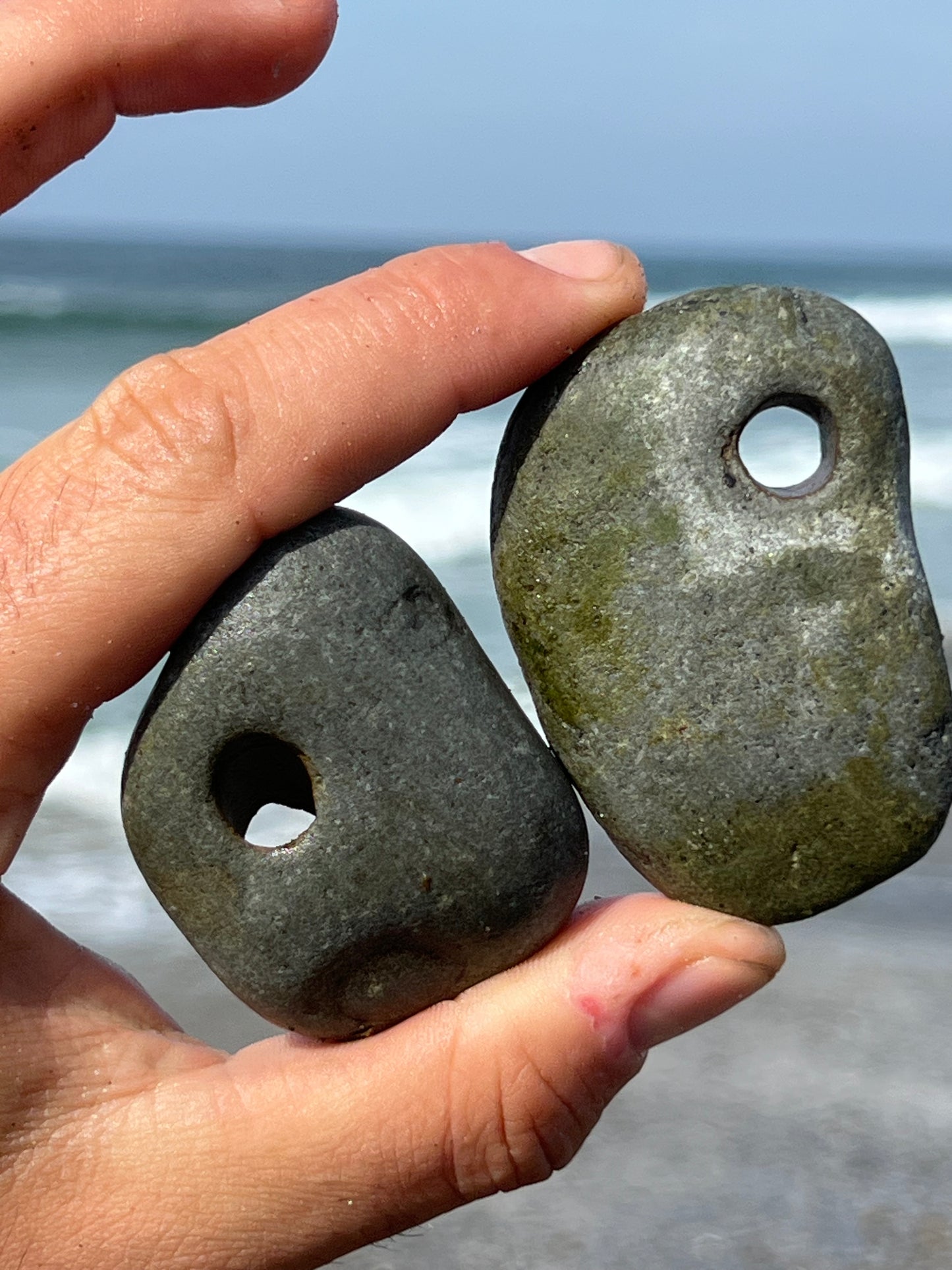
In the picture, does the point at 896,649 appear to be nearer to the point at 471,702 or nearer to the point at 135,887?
the point at 471,702

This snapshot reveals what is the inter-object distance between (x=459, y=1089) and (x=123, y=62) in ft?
5.54

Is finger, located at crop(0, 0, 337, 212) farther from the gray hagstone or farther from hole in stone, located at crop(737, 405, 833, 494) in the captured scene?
hole in stone, located at crop(737, 405, 833, 494)

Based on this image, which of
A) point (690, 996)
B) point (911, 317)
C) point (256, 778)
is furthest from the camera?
point (911, 317)

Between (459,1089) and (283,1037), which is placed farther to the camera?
(283,1037)

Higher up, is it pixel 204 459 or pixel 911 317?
pixel 204 459

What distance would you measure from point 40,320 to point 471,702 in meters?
19.4

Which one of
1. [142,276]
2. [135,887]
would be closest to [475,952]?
[135,887]

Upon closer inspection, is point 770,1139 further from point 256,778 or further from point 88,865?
point 88,865

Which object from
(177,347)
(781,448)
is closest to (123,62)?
(781,448)

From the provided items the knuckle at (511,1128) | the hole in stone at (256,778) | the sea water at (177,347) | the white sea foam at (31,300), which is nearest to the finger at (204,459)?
the hole in stone at (256,778)

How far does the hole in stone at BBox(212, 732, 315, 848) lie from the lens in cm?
202

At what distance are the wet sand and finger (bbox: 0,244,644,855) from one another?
7.05 ft

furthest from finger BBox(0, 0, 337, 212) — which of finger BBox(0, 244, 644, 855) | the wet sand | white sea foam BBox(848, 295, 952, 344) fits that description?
white sea foam BBox(848, 295, 952, 344)

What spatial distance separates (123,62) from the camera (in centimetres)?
223
